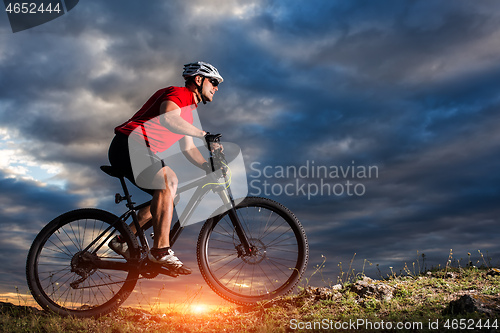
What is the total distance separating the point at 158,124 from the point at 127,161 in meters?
0.76

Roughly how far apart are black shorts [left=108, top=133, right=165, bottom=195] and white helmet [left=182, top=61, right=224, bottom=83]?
4.69 feet

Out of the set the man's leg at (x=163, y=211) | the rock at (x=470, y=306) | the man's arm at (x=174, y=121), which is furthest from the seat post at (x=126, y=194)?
the rock at (x=470, y=306)

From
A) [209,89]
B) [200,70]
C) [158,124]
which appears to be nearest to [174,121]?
[158,124]

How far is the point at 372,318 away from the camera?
493cm

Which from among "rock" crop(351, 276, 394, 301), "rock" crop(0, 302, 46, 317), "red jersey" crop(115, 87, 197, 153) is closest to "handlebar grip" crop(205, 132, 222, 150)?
"red jersey" crop(115, 87, 197, 153)

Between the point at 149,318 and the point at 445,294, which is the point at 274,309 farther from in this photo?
the point at 445,294

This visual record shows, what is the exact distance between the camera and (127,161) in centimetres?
565

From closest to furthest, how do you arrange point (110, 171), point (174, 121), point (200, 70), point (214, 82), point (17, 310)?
1. point (174, 121)
2. point (110, 171)
3. point (200, 70)
4. point (214, 82)
5. point (17, 310)

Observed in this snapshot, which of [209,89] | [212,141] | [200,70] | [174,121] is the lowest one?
[212,141]

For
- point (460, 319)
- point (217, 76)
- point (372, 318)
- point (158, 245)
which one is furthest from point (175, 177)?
point (460, 319)

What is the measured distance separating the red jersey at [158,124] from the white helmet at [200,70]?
0.47m

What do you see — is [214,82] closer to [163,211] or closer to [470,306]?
[163,211]

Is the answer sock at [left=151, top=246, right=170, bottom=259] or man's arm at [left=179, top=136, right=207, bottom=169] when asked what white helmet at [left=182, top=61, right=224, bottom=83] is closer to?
man's arm at [left=179, top=136, right=207, bottom=169]

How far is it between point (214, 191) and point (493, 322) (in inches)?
154
